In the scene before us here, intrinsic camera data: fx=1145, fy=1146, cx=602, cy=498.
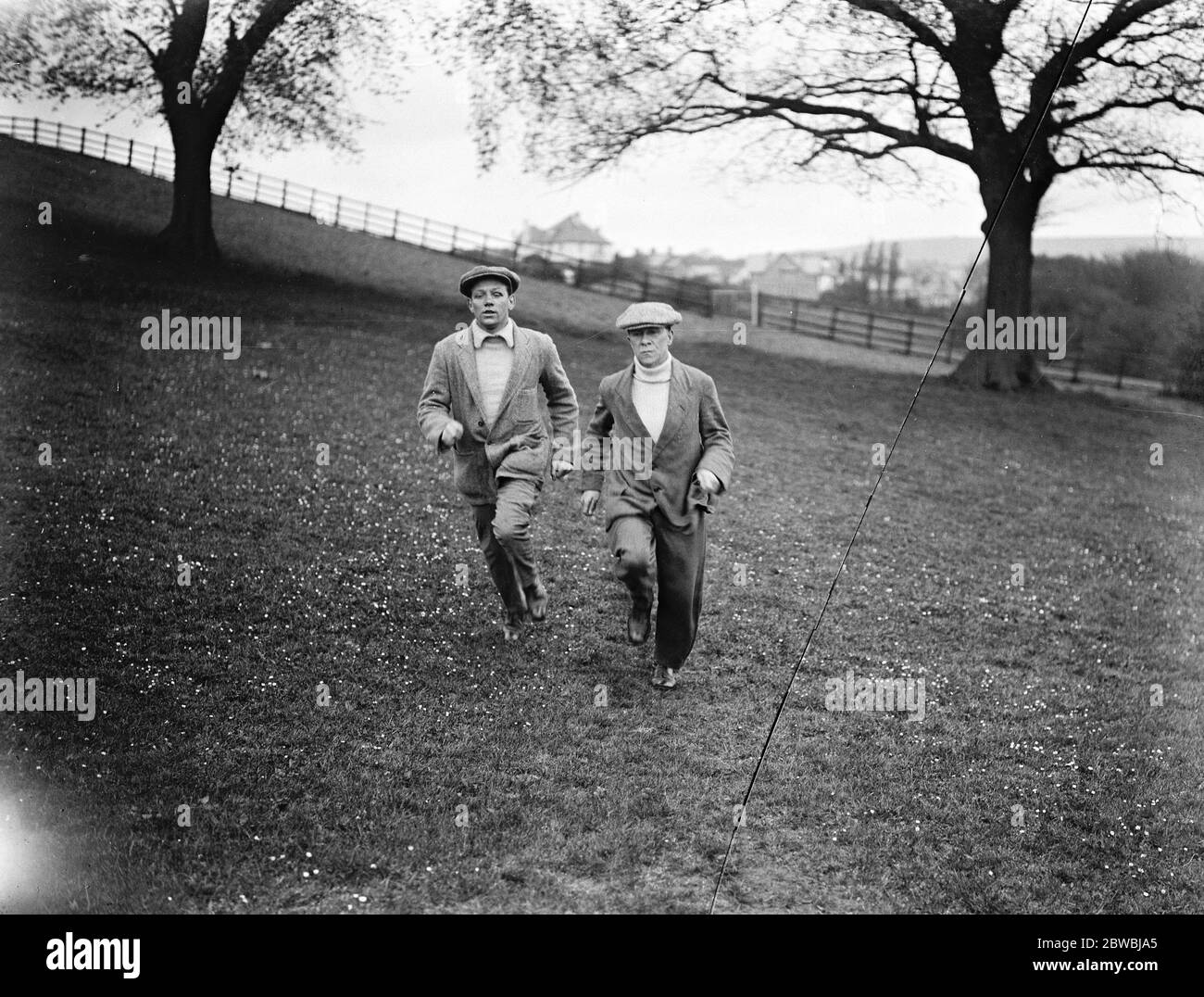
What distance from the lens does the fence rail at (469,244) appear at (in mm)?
3359

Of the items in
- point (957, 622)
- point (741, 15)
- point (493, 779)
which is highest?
point (741, 15)

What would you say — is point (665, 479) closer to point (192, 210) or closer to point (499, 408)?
point (499, 408)

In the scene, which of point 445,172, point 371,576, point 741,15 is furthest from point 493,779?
point 741,15

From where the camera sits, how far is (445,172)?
11.3 ft

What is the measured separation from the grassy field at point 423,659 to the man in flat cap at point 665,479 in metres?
0.10

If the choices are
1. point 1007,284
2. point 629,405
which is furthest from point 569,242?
point 1007,284

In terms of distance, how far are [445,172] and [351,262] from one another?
0.40 metres

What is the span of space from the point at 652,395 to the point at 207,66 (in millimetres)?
1643

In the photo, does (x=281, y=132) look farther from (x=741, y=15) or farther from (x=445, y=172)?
(x=741, y=15)

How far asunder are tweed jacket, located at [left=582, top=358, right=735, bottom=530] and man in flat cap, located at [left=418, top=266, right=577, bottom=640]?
0.52 feet

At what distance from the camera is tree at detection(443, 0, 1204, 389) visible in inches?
131

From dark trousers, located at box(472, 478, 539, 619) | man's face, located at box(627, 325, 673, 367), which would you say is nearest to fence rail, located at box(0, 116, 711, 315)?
man's face, located at box(627, 325, 673, 367)

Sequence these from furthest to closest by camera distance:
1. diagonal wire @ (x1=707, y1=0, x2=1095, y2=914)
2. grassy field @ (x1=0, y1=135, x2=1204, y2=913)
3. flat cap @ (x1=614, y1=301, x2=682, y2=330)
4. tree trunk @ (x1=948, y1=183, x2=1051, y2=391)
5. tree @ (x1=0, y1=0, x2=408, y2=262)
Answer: tree trunk @ (x1=948, y1=183, x2=1051, y2=391)
tree @ (x1=0, y1=0, x2=408, y2=262)
flat cap @ (x1=614, y1=301, x2=682, y2=330)
diagonal wire @ (x1=707, y1=0, x2=1095, y2=914)
grassy field @ (x1=0, y1=135, x2=1204, y2=913)

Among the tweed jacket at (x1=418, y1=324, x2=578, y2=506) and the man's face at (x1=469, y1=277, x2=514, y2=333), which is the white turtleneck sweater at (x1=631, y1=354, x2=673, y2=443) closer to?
the tweed jacket at (x1=418, y1=324, x2=578, y2=506)
